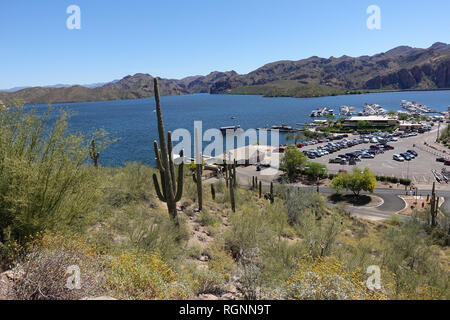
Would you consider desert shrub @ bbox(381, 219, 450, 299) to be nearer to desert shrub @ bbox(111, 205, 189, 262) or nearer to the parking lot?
desert shrub @ bbox(111, 205, 189, 262)

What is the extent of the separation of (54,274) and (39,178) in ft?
9.12

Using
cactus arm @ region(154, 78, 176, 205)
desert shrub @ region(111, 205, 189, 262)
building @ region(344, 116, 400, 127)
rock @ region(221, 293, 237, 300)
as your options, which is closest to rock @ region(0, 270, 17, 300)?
desert shrub @ region(111, 205, 189, 262)

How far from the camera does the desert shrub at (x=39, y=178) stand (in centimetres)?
645

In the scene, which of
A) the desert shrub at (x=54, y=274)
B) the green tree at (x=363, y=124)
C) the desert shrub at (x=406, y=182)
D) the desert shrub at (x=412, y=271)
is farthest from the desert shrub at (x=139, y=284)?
the green tree at (x=363, y=124)

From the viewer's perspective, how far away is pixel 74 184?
7.64 meters

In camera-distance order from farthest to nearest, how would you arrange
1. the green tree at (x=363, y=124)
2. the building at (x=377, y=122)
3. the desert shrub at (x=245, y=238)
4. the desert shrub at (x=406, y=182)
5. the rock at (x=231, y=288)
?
the green tree at (x=363, y=124), the building at (x=377, y=122), the desert shrub at (x=406, y=182), the desert shrub at (x=245, y=238), the rock at (x=231, y=288)

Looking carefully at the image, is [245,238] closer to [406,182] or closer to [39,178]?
[39,178]

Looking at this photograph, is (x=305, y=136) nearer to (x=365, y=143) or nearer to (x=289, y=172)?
(x=365, y=143)

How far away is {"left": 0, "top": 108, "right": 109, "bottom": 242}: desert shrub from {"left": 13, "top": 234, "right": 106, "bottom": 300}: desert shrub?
36.5 inches

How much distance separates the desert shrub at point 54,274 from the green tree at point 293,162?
39.0 m

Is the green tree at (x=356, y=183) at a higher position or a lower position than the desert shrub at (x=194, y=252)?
lower

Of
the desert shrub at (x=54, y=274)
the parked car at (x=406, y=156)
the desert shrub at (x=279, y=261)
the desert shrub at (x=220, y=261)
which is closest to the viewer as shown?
the desert shrub at (x=54, y=274)

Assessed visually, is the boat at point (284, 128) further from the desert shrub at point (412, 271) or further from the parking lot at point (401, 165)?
the desert shrub at point (412, 271)
